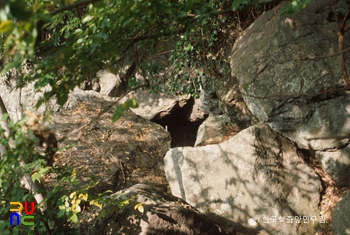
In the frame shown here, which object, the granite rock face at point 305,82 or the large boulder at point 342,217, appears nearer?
the large boulder at point 342,217

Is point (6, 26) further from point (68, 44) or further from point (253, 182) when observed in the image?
point (253, 182)

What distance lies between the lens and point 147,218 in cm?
321

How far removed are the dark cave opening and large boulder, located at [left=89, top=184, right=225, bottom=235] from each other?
3951 millimetres

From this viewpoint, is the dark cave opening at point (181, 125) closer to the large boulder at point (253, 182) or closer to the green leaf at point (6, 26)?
the large boulder at point (253, 182)

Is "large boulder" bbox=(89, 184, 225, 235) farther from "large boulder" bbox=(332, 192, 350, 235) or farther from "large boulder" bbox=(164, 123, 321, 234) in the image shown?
"large boulder" bbox=(332, 192, 350, 235)

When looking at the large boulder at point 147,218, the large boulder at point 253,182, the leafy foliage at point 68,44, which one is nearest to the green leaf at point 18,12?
the leafy foliage at point 68,44

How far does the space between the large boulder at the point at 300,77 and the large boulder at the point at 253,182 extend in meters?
0.32

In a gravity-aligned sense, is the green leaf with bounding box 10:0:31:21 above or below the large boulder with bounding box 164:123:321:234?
above

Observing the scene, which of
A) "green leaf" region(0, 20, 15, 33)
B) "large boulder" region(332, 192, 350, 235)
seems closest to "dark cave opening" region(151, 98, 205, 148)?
"large boulder" region(332, 192, 350, 235)

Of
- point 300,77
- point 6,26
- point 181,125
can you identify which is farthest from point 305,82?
point 181,125

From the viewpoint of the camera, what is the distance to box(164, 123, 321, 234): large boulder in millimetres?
4301

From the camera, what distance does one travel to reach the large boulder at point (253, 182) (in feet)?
14.1

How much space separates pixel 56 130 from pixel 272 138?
3649 millimetres

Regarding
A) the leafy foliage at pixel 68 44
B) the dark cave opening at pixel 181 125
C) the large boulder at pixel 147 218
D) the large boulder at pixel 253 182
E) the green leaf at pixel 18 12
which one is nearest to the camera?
the green leaf at pixel 18 12
